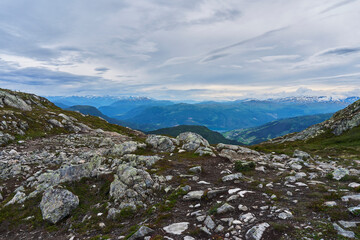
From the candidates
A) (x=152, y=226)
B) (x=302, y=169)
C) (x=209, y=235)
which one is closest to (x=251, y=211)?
(x=209, y=235)

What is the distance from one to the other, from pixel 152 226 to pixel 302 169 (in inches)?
662

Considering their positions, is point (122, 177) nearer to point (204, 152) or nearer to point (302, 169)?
point (204, 152)

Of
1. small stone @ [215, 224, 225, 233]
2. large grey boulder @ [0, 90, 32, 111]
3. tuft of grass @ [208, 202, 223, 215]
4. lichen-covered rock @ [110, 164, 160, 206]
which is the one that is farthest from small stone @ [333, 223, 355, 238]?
large grey boulder @ [0, 90, 32, 111]

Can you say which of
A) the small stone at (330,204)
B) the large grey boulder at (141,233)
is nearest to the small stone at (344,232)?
the small stone at (330,204)

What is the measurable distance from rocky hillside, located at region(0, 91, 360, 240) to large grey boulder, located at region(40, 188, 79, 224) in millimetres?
64

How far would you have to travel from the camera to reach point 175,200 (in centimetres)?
1231

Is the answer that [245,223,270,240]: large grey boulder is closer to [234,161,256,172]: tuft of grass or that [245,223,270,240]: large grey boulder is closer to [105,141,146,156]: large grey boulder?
[234,161,256,172]: tuft of grass

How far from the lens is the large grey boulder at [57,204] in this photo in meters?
12.4

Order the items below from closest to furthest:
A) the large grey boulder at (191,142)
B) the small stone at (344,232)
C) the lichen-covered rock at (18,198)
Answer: the small stone at (344,232) < the lichen-covered rock at (18,198) < the large grey boulder at (191,142)

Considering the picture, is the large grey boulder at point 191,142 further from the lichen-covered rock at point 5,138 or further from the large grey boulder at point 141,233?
the lichen-covered rock at point 5,138

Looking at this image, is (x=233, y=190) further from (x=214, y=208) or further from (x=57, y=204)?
(x=57, y=204)

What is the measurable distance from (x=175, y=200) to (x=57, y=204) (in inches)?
352

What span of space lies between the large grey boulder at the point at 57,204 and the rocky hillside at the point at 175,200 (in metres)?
0.06

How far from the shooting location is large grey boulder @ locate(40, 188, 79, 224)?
12.4 metres
